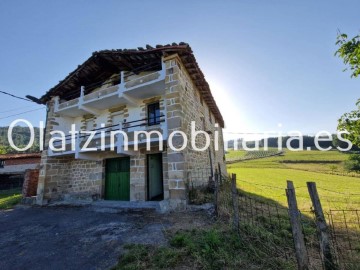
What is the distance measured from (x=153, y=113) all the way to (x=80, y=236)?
6.68m

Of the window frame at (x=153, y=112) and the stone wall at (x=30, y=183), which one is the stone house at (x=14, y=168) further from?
the window frame at (x=153, y=112)

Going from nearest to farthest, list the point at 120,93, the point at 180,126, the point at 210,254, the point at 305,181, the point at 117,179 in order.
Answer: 1. the point at 210,254
2. the point at 180,126
3. the point at 120,93
4. the point at 117,179
5. the point at 305,181

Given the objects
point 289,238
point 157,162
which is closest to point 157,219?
point 289,238

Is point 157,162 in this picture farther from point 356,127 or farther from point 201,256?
point 356,127

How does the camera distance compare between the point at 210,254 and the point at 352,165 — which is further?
the point at 352,165

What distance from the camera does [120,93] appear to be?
1019cm

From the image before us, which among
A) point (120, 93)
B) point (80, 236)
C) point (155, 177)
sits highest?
point (120, 93)

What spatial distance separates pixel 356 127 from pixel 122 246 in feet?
26.0

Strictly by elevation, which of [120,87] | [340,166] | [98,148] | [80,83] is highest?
[80,83]

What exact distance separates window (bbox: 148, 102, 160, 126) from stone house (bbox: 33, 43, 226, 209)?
0.18 feet

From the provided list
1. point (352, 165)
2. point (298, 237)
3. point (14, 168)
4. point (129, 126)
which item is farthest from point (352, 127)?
point (352, 165)

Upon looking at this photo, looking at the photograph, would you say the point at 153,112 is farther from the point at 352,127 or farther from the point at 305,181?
the point at 305,181

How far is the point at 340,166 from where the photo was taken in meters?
37.0

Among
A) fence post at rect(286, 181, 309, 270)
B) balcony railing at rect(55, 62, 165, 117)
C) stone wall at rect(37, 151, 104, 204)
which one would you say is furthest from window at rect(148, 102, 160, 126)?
fence post at rect(286, 181, 309, 270)
